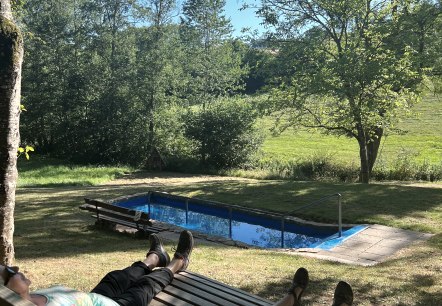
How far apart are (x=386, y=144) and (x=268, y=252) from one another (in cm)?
2399

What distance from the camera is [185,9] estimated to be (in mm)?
28328

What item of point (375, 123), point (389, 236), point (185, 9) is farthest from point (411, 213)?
point (185, 9)

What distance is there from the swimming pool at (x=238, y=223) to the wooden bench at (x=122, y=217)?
2623 mm

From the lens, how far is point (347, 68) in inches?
582

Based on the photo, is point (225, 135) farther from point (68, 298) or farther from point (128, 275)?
point (68, 298)

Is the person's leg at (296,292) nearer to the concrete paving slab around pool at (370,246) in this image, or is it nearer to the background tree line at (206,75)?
the concrete paving slab around pool at (370,246)

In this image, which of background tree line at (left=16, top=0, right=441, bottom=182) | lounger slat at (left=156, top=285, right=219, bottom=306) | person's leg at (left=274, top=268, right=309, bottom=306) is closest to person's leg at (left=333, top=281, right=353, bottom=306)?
person's leg at (left=274, top=268, right=309, bottom=306)

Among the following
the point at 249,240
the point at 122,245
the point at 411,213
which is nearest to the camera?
the point at 122,245

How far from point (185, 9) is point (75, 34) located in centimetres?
697

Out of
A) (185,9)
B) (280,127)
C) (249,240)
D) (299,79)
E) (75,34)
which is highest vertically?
(185,9)

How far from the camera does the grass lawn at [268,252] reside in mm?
5059

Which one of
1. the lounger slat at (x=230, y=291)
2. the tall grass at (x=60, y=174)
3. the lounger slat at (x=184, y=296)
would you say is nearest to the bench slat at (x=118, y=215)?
the lounger slat at (x=230, y=291)

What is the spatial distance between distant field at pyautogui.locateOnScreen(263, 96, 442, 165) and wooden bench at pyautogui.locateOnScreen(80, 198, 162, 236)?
15816mm

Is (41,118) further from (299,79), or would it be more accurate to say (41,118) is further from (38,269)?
(38,269)
